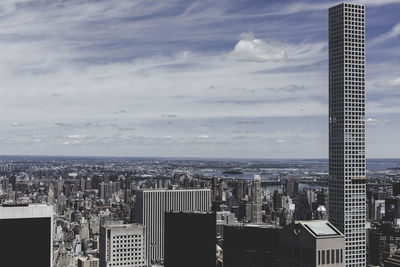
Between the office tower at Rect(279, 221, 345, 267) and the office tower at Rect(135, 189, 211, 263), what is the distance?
7704 cm

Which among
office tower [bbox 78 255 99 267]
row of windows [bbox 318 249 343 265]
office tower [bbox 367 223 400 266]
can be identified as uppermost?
row of windows [bbox 318 249 343 265]

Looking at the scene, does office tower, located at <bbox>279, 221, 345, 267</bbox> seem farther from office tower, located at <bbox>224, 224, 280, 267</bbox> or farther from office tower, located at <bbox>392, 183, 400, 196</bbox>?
office tower, located at <bbox>392, 183, 400, 196</bbox>

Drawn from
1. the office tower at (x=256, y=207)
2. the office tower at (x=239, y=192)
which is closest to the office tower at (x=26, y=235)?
the office tower at (x=256, y=207)

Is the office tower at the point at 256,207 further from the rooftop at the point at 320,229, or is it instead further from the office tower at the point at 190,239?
the rooftop at the point at 320,229

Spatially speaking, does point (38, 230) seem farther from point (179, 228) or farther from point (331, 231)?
point (179, 228)

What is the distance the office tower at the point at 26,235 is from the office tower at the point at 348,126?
51.7m

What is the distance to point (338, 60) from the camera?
8525 centimetres

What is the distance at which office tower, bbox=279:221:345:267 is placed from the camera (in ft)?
134

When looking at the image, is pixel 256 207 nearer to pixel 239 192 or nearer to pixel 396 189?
pixel 239 192

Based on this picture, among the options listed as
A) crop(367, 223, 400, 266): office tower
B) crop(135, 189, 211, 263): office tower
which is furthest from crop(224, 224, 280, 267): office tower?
crop(135, 189, 211, 263): office tower

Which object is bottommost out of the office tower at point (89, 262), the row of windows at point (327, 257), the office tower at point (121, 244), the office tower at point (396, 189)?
the office tower at point (89, 262)

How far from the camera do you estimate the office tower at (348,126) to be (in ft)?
265

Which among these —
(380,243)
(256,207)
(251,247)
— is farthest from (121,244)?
(256,207)

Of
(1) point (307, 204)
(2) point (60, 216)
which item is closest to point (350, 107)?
(1) point (307, 204)
